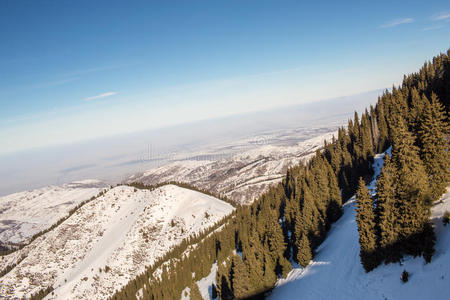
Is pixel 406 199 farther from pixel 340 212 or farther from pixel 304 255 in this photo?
pixel 340 212

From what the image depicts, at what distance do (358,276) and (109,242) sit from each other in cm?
14022

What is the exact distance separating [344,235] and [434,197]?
19880mm

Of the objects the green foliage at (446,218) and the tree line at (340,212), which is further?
the tree line at (340,212)

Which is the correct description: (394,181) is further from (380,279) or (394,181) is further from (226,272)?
(226,272)

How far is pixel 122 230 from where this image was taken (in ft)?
472

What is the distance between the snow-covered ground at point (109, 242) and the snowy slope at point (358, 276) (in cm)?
9724

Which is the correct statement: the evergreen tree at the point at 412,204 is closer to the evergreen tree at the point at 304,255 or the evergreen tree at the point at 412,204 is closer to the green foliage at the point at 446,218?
the green foliage at the point at 446,218

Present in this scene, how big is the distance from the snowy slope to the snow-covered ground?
319 feet

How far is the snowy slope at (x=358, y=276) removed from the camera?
22.8 m

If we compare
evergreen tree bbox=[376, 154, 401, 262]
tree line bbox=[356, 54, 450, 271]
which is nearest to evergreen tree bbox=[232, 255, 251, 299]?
tree line bbox=[356, 54, 450, 271]

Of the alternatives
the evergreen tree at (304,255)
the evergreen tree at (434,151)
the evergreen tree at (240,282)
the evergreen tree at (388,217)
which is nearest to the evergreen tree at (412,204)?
the evergreen tree at (388,217)

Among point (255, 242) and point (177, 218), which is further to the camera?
point (177, 218)

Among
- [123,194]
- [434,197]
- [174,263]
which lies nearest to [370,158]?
[434,197]

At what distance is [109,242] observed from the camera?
13975 centimetres
